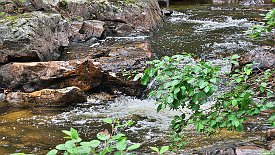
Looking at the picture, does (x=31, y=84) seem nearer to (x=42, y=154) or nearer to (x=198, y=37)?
(x=42, y=154)

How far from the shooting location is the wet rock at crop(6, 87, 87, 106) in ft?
24.6

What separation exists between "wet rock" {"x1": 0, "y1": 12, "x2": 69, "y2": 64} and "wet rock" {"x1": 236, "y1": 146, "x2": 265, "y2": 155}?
20.1 ft

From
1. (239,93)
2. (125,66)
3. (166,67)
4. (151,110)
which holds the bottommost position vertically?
(151,110)

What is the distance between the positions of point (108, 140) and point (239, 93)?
171 centimetres

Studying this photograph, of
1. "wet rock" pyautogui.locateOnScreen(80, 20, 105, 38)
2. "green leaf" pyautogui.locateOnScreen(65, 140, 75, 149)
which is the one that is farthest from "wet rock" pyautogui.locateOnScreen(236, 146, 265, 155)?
"wet rock" pyautogui.locateOnScreen(80, 20, 105, 38)

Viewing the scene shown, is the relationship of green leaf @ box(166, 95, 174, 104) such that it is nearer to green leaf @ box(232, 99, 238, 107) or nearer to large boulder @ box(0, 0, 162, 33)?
green leaf @ box(232, 99, 238, 107)

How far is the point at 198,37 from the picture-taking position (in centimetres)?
1291

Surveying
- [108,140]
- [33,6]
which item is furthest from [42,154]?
[33,6]

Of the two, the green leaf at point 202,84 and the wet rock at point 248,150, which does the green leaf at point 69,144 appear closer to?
the green leaf at point 202,84

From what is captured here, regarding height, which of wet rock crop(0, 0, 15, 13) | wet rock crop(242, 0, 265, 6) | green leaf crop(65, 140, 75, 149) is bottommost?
wet rock crop(242, 0, 265, 6)

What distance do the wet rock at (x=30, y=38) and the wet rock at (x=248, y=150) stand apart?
20.1 feet

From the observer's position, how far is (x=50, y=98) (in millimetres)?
7543

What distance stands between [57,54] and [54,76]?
210cm

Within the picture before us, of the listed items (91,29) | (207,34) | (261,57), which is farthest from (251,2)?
(261,57)
